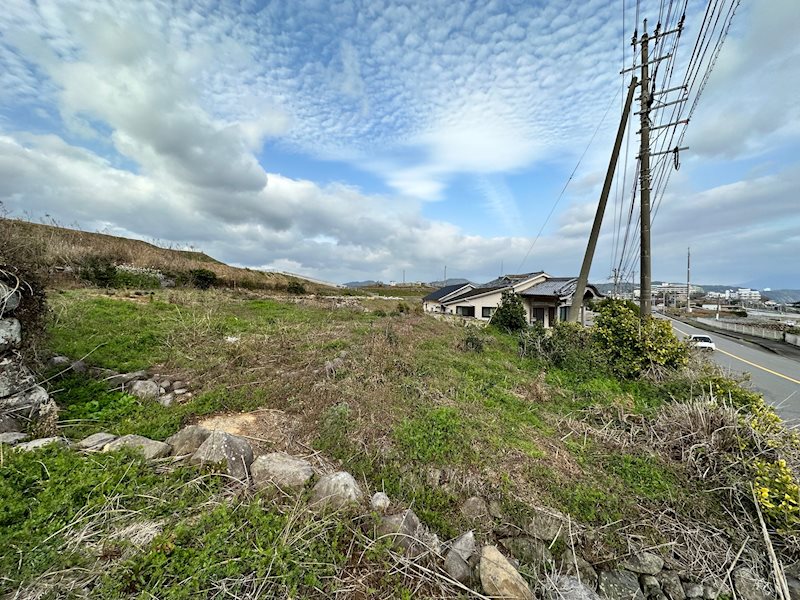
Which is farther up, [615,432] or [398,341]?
[398,341]

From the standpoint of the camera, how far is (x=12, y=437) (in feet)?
9.91

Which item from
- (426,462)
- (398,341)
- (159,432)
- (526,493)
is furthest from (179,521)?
(398,341)

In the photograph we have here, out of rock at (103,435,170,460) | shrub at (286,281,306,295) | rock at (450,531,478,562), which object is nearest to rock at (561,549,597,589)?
rock at (450,531,478,562)

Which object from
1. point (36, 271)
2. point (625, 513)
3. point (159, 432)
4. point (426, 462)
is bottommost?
point (625, 513)

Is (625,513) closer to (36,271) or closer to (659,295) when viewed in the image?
(36,271)

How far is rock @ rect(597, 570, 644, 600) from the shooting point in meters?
2.63

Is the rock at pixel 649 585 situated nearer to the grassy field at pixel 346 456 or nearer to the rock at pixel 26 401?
the grassy field at pixel 346 456

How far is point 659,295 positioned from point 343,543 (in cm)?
9233

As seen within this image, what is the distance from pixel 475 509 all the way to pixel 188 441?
293 centimetres

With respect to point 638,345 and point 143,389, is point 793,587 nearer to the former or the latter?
point 638,345

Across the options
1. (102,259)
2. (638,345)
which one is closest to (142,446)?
(638,345)

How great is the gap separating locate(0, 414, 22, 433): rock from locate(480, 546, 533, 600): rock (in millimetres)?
4614

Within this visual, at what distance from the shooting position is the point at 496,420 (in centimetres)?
468

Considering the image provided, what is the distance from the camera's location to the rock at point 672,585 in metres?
2.72
